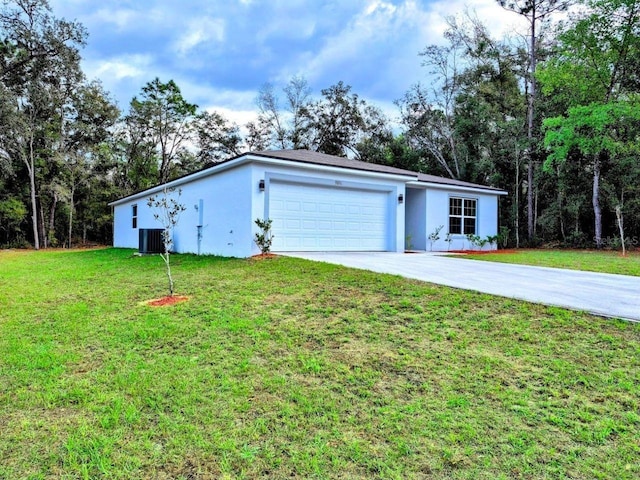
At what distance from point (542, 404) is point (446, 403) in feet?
2.20

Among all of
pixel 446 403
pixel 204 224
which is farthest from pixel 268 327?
pixel 204 224

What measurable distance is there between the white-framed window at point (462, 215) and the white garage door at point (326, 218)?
3.72 metres

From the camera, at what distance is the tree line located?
16.9m

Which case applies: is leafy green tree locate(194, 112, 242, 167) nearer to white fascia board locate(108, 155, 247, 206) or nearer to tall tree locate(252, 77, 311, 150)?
tall tree locate(252, 77, 311, 150)

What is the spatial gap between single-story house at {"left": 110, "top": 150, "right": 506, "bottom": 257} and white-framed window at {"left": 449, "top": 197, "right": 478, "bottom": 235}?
0.13ft

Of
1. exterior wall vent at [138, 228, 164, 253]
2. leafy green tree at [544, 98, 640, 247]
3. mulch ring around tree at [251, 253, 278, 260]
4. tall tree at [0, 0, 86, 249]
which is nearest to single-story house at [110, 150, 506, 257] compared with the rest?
mulch ring around tree at [251, 253, 278, 260]

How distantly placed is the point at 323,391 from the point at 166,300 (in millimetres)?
3600

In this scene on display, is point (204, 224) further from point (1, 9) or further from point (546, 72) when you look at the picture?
point (1, 9)

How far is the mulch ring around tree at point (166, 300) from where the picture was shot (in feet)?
18.6

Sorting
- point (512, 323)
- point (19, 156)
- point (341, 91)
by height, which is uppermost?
point (341, 91)

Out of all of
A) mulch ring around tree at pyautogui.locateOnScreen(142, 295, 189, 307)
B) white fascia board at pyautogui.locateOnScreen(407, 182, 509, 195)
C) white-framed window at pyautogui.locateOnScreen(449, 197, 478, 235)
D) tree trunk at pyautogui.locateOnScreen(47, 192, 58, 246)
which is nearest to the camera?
mulch ring around tree at pyautogui.locateOnScreen(142, 295, 189, 307)

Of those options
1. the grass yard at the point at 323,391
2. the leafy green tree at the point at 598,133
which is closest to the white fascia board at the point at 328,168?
the grass yard at the point at 323,391

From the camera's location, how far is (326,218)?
12.2m

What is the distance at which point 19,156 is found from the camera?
72.4ft
